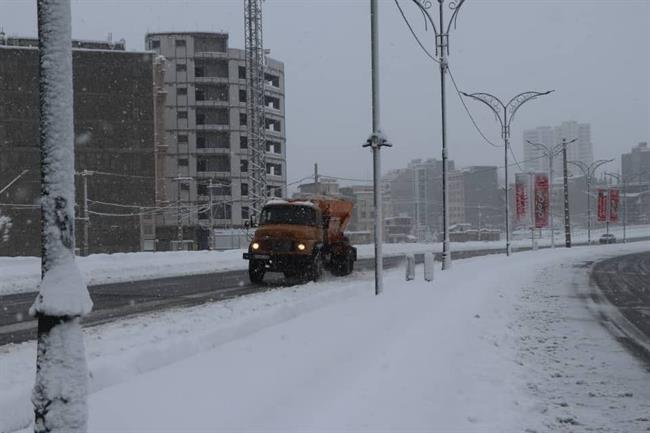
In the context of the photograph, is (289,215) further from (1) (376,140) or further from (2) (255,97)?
(2) (255,97)

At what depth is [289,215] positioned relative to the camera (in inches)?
838

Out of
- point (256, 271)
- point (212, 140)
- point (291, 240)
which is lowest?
point (256, 271)

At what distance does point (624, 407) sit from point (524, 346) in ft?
10.6

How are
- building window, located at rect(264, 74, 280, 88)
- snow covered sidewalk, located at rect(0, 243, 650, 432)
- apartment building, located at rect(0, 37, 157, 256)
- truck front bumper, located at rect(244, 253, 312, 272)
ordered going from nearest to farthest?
snow covered sidewalk, located at rect(0, 243, 650, 432), truck front bumper, located at rect(244, 253, 312, 272), apartment building, located at rect(0, 37, 157, 256), building window, located at rect(264, 74, 280, 88)

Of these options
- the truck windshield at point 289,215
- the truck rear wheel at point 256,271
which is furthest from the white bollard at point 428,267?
the truck rear wheel at point 256,271

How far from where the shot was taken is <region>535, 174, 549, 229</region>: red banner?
44.6 meters

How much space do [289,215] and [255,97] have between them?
47804 mm

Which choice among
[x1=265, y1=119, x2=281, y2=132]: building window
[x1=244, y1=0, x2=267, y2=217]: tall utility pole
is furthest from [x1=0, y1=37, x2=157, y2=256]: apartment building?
[x1=265, y1=119, x2=281, y2=132]: building window

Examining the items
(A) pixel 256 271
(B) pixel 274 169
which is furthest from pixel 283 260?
(B) pixel 274 169

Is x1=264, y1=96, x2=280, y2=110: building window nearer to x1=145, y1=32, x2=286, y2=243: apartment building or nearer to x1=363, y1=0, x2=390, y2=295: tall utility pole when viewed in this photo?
x1=145, y1=32, x2=286, y2=243: apartment building

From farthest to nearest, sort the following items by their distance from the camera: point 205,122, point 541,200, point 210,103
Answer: point 205,122, point 210,103, point 541,200

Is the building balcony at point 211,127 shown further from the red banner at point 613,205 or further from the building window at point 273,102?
the red banner at point 613,205

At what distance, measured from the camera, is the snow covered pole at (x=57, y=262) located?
355 centimetres

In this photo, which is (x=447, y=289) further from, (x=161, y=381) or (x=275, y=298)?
(x=161, y=381)
